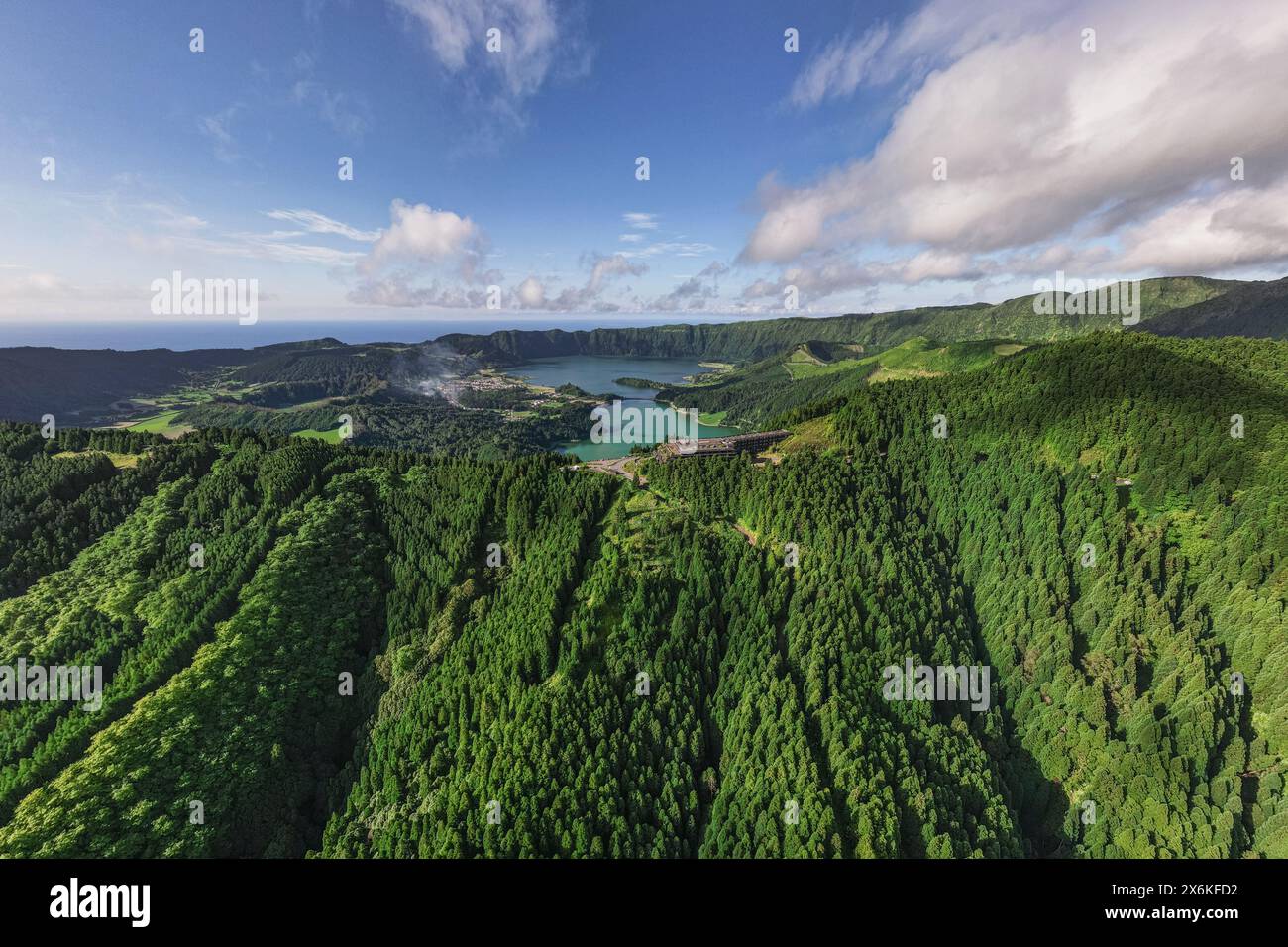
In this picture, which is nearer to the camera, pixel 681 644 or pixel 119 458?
pixel 681 644

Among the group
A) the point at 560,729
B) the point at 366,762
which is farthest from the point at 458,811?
the point at 366,762

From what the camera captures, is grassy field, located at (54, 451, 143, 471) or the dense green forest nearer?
the dense green forest

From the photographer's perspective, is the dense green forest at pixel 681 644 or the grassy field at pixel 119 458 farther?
the grassy field at pixel 119 458

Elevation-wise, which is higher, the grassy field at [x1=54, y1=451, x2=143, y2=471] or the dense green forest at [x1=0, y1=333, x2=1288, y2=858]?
the grassy field at [x1=54, y1=451, x2=143, y2=471]

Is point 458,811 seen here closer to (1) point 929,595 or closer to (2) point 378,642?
(2) point 378,642

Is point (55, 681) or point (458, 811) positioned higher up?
point (55, 681)

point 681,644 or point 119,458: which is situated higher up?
point 119,458

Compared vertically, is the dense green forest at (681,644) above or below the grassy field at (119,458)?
below
